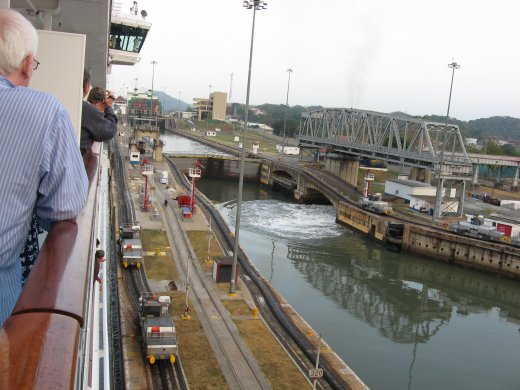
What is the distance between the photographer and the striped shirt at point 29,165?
1.37 meters

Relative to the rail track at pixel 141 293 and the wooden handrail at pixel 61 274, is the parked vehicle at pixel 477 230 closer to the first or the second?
the rail track at pixel 141 293

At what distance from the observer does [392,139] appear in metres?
52.7

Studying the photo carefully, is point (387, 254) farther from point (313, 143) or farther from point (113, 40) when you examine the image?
point (313, 143)

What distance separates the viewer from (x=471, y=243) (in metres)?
31.8

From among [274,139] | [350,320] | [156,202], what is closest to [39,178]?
[350,320]

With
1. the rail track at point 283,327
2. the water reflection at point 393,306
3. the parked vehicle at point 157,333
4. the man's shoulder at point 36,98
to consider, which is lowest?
the water reflection at point 393,306

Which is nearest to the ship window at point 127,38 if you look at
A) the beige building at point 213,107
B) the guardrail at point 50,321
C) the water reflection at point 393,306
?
the water reflection at point 393,306

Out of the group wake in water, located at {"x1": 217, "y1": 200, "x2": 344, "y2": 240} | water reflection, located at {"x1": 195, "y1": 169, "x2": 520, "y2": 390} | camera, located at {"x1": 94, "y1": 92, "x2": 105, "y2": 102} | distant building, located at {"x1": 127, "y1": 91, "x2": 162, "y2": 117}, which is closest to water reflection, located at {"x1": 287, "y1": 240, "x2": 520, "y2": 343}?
water reflection, located at {"x1": 195, "y1": 169, "x2": 520, "y2": 390}

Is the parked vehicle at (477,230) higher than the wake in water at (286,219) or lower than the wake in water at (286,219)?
higher

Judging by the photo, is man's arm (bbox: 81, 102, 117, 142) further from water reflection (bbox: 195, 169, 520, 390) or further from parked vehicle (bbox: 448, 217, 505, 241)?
parked vehicle (bbox: 448, 217, 505, 241)

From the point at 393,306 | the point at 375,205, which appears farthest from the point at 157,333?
the point at 375,205

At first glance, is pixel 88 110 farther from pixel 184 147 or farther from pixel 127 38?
pixel 184 147

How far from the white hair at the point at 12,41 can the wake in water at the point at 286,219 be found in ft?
109

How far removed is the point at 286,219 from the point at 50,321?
40.8m
